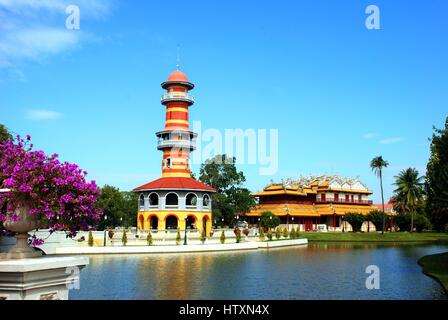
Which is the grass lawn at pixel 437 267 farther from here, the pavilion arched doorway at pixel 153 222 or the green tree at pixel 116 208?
the green tree at pixel 116 208

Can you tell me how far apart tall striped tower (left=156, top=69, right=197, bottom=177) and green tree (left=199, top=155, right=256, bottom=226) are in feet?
29.0

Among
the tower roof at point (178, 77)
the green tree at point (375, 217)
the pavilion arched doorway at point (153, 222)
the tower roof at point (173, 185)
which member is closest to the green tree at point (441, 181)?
the tower roof at point (173, 185)

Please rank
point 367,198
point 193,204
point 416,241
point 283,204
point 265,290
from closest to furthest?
point 265,290, point 193,204, point 416,241, point 283,204, point 367,198

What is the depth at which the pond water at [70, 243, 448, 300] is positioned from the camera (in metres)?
19.7

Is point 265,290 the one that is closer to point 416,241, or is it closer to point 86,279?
point 86,279

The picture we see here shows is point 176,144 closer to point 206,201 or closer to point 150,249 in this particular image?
point 206,201

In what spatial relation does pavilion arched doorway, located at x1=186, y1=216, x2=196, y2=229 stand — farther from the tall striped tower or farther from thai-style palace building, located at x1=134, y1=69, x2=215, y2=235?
the tall striped tower

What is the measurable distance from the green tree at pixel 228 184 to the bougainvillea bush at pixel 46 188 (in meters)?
60.8

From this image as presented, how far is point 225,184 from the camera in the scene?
228 ft

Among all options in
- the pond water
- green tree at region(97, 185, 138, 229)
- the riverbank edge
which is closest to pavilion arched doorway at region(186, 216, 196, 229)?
the riverbank edge

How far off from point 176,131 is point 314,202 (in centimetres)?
3713

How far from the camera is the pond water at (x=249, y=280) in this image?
19656 mm
